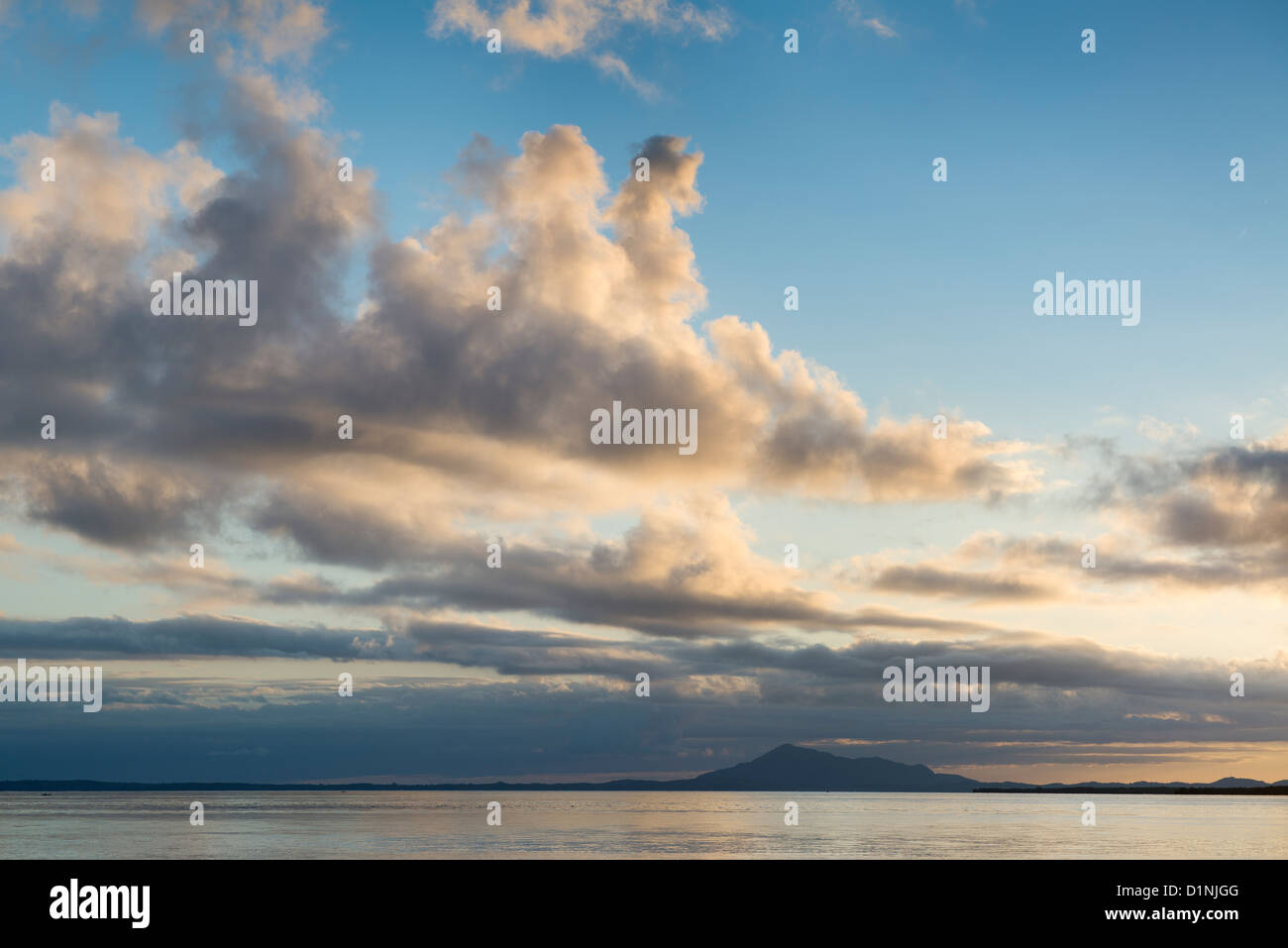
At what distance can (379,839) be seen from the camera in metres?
100

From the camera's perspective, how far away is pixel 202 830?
121375 millimetres

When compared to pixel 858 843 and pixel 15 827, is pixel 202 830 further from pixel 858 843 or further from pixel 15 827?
pixel 858 843
